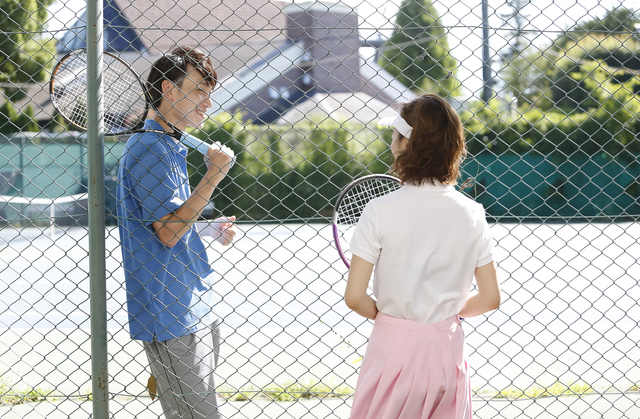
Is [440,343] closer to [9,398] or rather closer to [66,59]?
[66,59]

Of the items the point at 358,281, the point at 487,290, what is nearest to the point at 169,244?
the point at 358,281

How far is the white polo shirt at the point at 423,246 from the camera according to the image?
1559 millimetres

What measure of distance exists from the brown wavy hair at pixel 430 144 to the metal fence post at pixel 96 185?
1057mm

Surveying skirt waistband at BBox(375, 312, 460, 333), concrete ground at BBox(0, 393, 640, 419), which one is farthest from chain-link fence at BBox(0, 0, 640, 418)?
skirt waistband at BBox(375, 312, 460, 333)

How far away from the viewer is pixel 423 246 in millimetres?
1567

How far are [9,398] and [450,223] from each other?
2700mm

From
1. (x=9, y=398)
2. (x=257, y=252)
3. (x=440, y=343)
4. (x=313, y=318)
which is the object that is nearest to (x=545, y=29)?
(x=440, y=343)

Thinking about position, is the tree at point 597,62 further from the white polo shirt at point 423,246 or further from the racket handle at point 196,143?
the racket handle at point 196,143

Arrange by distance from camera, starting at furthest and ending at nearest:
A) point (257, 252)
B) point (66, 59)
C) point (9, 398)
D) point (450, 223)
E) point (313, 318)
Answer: point (257, 252) → point (313, 318) → point (9, 398) → point (66, 59) → point (450, 223)

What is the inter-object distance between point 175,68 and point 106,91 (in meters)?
0.56

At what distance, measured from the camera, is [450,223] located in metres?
1.57

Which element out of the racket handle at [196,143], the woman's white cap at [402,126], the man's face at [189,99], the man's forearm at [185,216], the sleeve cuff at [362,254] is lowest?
the sleeve cuff at [362,254]

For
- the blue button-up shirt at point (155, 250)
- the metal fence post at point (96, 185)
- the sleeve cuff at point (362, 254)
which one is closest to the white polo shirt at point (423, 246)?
the sleeve cuff at point (362, 254)

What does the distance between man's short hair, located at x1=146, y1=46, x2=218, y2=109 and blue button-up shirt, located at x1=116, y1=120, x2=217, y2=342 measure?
126mm
